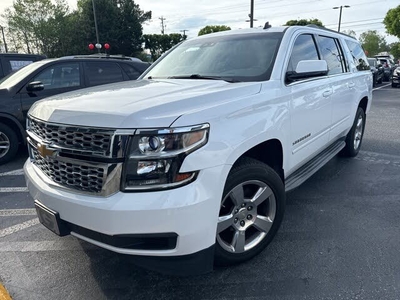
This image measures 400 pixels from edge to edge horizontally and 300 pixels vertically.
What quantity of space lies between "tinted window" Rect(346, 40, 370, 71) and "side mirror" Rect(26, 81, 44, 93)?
5.06 m

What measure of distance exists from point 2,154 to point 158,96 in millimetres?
4527

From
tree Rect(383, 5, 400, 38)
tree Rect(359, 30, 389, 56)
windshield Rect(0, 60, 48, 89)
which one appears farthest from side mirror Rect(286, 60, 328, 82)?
tree Rect(359, 30, 389, 56)

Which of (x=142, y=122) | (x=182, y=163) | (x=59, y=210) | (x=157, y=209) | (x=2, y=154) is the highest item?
(x=142, y=122)

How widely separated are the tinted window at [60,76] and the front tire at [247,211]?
15.7 feet

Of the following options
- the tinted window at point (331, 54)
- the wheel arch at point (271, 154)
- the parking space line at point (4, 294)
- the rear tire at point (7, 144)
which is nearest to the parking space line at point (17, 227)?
the parking space line at point (4, 294)

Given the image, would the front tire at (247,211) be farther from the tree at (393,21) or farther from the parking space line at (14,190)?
the tree at (393,21)

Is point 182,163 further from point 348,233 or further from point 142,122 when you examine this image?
point 348,233

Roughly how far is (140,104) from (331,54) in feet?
10.3

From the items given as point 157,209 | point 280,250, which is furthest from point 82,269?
point 280,250

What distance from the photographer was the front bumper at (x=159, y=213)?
187cm

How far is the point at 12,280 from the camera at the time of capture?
2.54 m

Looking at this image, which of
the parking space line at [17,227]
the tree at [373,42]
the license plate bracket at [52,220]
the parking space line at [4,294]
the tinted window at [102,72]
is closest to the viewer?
the license plate bracket at [52,220]

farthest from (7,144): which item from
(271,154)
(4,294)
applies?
(271,154)

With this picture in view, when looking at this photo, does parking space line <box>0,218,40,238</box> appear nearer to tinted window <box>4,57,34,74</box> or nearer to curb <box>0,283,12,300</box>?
curb <box>0,283,12,300</box>
